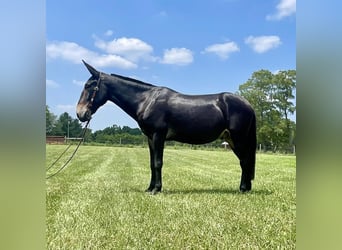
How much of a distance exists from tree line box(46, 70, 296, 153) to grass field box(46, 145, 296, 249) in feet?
0.38

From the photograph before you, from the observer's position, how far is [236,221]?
2.90 m

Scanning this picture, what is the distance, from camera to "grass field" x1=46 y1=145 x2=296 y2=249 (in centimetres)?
279

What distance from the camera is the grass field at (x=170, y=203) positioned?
110 inches

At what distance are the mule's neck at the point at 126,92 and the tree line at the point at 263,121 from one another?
0.21 m

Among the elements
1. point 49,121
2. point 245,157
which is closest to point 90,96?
point 49,121

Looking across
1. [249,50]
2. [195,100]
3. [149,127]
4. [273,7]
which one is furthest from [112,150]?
[273,7]

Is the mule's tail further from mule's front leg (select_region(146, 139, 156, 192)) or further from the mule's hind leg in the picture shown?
mule's front leg (select_region(146, 139, 156, 192))

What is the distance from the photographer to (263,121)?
315 centimetres

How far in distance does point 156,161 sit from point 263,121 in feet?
3.46

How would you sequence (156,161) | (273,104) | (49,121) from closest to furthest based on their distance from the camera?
(49,121)
(273,104)
(156,161)

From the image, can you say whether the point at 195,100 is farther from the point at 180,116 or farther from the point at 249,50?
the point at 249,50

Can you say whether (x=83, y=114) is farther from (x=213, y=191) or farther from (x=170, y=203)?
(x=213, y=191)

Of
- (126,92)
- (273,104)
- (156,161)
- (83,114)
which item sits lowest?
(156,161)
